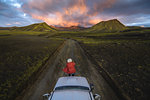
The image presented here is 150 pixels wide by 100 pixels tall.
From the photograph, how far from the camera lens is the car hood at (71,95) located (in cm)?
312

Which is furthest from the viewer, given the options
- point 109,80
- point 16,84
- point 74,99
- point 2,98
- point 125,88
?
point 109,80

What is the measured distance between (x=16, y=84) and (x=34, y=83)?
148 centimetres

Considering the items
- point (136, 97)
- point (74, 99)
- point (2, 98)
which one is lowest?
point (136, 97)

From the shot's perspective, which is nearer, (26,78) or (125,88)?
(125,88)

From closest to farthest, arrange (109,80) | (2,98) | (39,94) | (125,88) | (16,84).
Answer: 1. (2,98)
2. (39,94)
3. (125,88)
4. (16,84)
5. (109,80)

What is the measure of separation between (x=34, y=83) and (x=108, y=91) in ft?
21.4

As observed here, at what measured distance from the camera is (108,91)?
6016 millimetres

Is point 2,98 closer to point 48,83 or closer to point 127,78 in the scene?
point 48,83

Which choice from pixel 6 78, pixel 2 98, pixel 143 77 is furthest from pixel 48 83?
pixel 143 77

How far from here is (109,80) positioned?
7406 mm

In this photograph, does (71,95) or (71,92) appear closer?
(71,95)

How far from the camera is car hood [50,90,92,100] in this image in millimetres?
3119

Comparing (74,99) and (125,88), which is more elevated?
(74,99)

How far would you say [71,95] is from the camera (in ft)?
10.5
